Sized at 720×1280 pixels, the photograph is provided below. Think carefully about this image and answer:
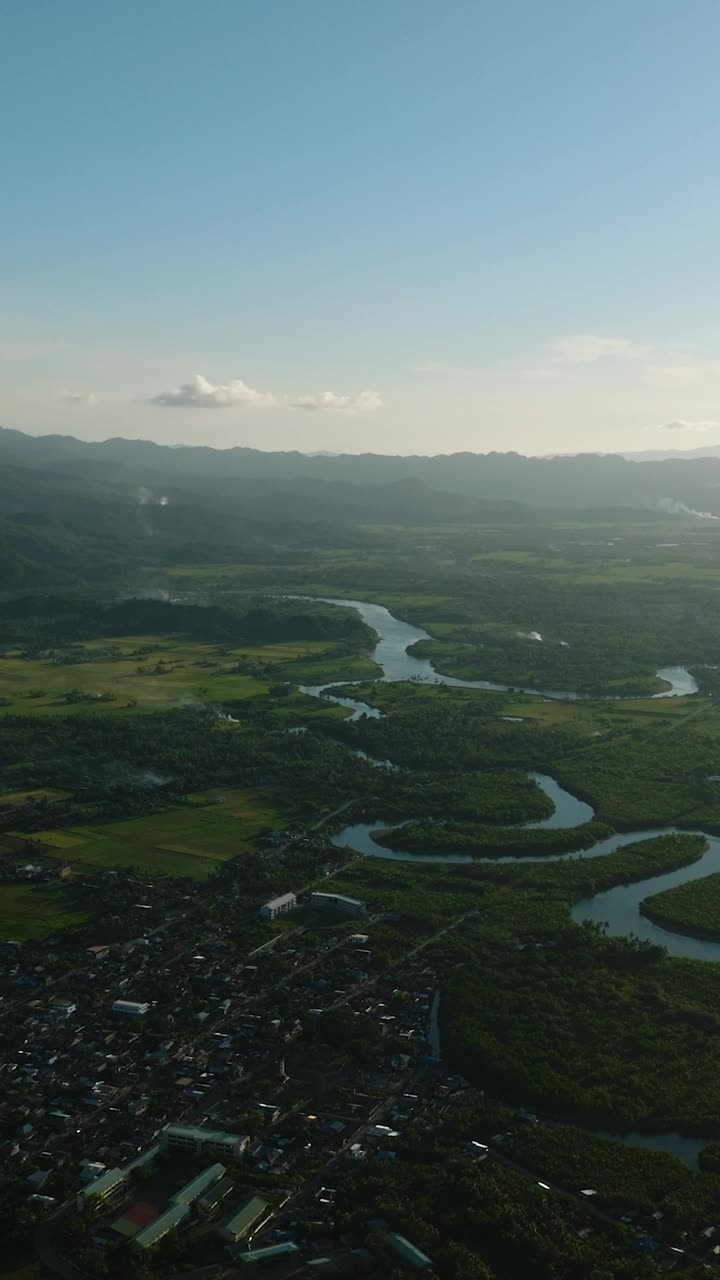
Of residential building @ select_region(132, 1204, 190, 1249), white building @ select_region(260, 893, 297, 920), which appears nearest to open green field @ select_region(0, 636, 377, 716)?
white building @ select_region(260, 893, 297, 920)

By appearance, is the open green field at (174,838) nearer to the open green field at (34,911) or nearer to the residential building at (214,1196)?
the open green field at (34,911)

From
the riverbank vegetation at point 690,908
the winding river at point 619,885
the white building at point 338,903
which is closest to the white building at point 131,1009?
the winding river at point 619,885

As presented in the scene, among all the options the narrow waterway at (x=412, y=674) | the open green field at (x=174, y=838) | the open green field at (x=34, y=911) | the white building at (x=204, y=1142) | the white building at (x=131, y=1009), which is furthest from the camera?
the narrow waterway at (x=412, y=674)

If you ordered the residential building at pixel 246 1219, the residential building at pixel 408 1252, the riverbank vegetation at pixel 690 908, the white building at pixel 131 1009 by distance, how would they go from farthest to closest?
the riverbank vegetation at pixel 690 908, the white building at pixel 131 1009, the residential building at pixel 246 1219, the residential building at pixel 408 1252

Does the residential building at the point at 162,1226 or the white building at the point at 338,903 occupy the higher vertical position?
the white building at the point at 338,903

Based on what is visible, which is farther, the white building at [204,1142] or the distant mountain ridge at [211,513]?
the distant mountain ridge at [211,513]

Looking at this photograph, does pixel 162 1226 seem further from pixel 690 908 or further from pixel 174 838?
pixel 174 838
